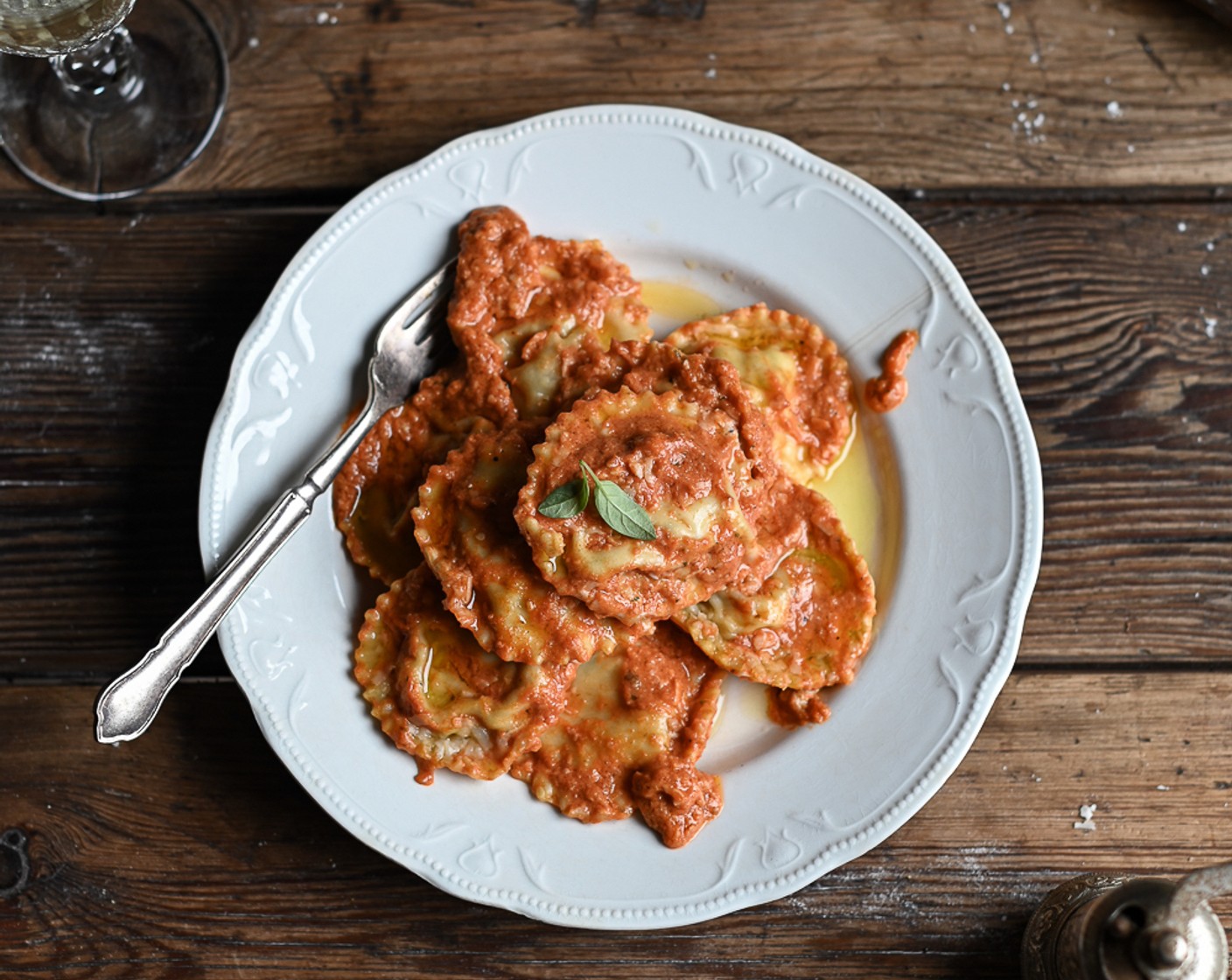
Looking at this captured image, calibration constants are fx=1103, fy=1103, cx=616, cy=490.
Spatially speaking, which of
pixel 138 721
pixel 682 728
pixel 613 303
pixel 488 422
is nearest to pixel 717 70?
pixel 613 303

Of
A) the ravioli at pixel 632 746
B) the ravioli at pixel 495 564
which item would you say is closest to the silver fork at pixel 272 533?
the ravioli at pixel 495 564

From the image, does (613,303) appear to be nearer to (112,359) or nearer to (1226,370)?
(112,359)

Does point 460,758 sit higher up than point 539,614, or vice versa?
point 539,614

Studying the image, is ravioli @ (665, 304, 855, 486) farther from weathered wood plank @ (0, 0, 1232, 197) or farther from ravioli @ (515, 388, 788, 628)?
weathered wood plank @ (0, 0, 1232, 197)

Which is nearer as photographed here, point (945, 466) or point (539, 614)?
point (539, 614)

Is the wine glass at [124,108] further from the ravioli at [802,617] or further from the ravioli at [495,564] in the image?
the ravioli at [802,617]

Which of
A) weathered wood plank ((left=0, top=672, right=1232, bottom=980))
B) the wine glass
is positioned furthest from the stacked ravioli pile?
the wine glass
